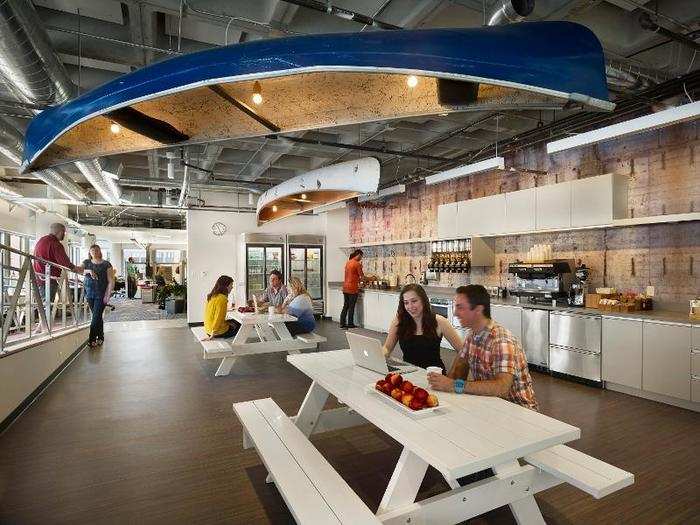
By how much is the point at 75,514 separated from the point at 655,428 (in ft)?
15.4

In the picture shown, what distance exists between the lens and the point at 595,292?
582 centimetres

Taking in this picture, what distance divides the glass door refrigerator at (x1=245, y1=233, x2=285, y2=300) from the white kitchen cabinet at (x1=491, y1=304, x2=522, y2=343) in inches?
244

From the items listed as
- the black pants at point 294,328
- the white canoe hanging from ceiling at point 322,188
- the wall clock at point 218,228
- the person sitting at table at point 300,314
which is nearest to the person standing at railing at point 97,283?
the white canoe hanging from ceiling at point 322,188

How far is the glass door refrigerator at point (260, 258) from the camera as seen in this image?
10.6 m

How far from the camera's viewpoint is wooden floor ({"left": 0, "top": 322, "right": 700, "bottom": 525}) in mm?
2588

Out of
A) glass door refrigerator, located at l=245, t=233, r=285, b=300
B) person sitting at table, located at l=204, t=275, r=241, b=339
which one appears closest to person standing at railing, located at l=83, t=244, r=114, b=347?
person sitting at table, located at l=204, t=275, r=241, b=339

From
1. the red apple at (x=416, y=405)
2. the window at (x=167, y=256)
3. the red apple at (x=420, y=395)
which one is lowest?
the red apple at (x=416, y=405)

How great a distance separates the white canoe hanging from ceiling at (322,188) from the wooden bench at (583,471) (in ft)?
8.57

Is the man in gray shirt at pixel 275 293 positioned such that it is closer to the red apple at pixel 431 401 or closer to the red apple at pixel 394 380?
the red apple at pixel 394 380

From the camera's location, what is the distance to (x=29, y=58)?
3229mm

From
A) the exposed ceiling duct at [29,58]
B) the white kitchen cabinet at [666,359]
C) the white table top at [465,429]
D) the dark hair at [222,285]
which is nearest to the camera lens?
the white table top at [465,429]

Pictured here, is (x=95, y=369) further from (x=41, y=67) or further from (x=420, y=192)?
(x=420, y=192)

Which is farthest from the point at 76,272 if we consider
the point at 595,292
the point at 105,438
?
the point at 595,292

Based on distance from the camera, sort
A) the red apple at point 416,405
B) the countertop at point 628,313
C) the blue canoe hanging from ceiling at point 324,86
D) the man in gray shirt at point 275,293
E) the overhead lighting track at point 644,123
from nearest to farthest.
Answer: the blue canoe hanging from ceiling at point 324,86 → the red apple at point 416,405 → the overhead lighting track at point 644,123 → the countertop at point 628,313 → the man in gray shirt at point 275,293
